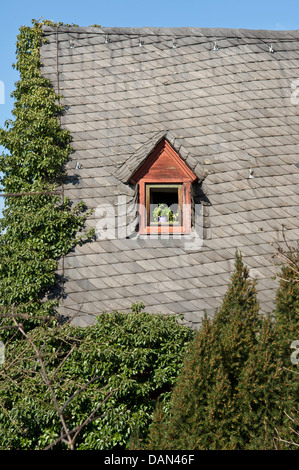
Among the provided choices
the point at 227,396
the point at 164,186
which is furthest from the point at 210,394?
the point at 164,186

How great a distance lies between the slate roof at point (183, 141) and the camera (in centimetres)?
835

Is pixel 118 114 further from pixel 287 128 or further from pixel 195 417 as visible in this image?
pixel 195 417

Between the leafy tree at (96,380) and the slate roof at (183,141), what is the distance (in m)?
0.53

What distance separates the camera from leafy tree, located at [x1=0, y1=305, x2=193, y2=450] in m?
7.14

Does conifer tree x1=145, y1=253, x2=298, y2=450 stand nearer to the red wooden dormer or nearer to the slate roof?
the slate roof

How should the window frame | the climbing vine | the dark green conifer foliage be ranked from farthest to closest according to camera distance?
the window frame < the climbing vine < the dark green conifer foliage

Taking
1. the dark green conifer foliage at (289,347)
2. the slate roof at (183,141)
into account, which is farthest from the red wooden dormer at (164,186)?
the dark green conifer foliage at (289,347)

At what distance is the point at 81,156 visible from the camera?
911 centimetres

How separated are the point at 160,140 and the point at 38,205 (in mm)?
2151

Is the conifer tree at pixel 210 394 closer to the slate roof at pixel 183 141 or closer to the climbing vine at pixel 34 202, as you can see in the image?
the slate roof at pixel 183 141

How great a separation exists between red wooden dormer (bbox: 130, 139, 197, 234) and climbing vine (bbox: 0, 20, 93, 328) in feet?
3.05

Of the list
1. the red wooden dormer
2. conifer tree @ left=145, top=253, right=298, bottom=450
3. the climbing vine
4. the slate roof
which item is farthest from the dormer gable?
conifer tree @ left=145, top=253, right=298, bottom=450

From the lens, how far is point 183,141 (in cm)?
923

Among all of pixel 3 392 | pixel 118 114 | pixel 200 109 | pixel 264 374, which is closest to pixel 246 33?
pixel 200 109
